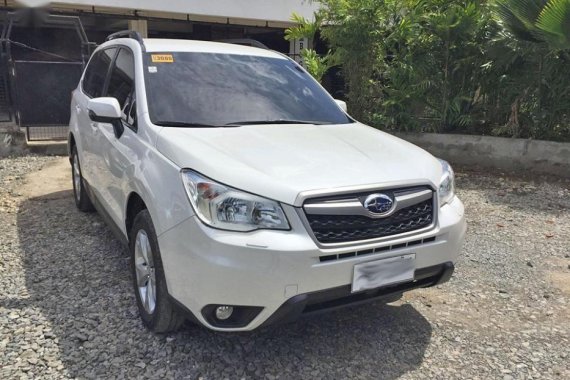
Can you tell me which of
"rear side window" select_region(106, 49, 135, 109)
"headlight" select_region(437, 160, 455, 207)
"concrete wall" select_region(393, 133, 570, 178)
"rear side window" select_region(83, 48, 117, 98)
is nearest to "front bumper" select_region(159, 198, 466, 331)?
"headlight" select_region(437, 160, 455, 207)

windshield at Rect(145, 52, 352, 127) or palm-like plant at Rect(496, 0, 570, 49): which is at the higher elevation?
palm-like plant at Rect(496, 0, 570, 49)

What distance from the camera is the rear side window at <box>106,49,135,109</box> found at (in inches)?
139

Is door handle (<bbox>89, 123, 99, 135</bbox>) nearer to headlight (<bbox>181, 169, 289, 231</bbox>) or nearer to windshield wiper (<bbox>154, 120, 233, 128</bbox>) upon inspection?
windshield wiper (<bbox>154, 120, 233, 128</bbox>)

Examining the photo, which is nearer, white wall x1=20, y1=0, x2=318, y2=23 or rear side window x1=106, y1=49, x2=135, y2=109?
rear side window x1=106, y1=49, x2=135, y2=109

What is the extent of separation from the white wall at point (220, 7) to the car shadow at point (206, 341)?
28.3 ft

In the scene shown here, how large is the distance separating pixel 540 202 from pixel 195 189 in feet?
16.8

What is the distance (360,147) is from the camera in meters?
3.03

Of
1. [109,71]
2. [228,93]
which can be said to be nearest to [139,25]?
[109,71]

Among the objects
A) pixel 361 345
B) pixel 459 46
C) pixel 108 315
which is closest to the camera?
pixel 361 345

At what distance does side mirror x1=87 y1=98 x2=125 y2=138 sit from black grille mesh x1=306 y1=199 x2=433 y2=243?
1600 millimetres

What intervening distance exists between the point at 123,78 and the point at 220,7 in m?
9.51

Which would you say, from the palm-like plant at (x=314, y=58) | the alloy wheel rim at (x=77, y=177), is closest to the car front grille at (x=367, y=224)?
the alloy wheel rim at (x=77, y=177)

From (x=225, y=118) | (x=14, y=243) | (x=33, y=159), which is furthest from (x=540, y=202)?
(x=33, y=159)

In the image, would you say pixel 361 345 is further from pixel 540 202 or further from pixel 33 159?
pixel 33 159
